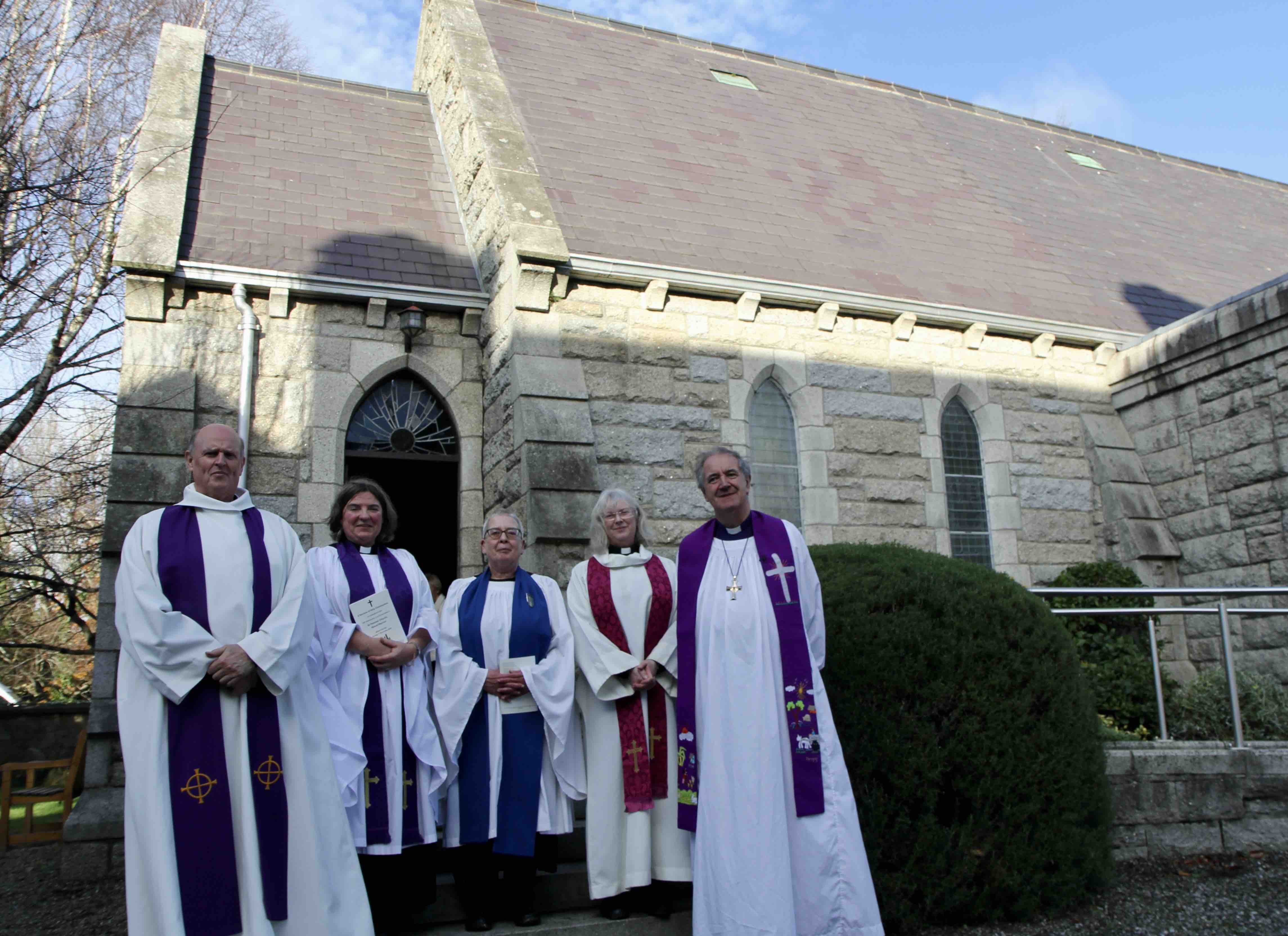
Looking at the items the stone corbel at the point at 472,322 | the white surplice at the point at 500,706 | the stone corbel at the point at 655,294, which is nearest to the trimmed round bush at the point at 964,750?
the white surplice at the point at 500,706

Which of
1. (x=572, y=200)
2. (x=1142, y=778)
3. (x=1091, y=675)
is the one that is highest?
(x=572, y=200)

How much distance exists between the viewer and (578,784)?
467 cm

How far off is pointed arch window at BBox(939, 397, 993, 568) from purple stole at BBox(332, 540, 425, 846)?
6.46 m

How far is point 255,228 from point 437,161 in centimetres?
282

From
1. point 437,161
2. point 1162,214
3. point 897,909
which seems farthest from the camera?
point 1162,214

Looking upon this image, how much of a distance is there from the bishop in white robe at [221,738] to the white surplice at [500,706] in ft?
2.50

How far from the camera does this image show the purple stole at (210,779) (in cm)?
342

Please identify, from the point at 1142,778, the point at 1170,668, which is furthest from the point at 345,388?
the point at 1170,668

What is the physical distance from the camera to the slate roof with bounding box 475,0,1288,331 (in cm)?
975

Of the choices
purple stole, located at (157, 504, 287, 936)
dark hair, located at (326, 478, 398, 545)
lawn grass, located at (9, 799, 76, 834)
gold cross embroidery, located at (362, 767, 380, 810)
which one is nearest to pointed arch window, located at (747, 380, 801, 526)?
dark hair, located at (326, 478, 398, 545)

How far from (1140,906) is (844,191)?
8782 mm

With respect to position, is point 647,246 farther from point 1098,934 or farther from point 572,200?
point 1098,934

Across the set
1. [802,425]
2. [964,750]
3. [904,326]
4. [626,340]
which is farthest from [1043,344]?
[964,750]

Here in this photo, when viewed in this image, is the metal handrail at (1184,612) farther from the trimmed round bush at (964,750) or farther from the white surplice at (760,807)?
the white surplice at (760,807)
